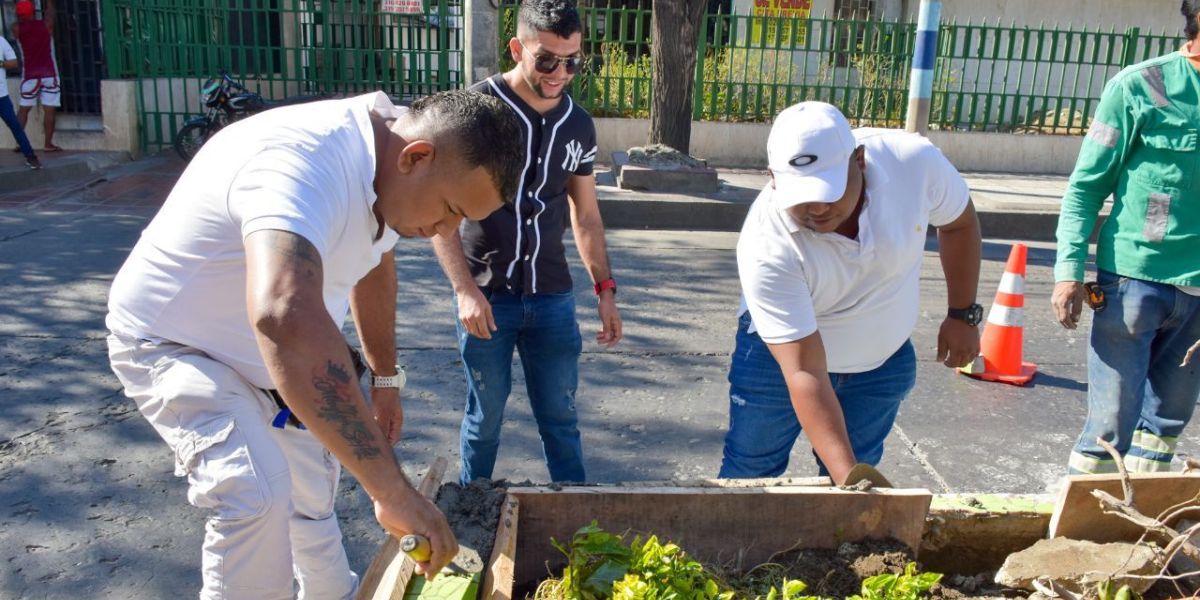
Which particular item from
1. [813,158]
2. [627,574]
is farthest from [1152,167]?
[627,574]

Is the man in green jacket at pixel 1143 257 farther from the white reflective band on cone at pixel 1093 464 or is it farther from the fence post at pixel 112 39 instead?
the fence post at pixel 112 39

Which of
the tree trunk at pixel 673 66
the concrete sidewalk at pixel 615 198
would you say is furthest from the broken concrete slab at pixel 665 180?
the tree trunk at pixel 673 66

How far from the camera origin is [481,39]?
10742mm

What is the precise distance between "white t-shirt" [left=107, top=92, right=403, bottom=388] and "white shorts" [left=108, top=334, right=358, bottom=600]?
2.1 inches

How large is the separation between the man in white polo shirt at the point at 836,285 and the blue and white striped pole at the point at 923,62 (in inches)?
266

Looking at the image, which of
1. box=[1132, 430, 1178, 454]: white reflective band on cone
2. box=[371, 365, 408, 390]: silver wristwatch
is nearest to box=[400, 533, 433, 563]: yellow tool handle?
box=[371, 365, 408, 390]: silver wristwatch

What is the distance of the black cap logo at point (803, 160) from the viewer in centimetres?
249

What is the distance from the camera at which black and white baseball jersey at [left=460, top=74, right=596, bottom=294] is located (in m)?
3.26

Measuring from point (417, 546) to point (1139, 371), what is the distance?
257 centimetres

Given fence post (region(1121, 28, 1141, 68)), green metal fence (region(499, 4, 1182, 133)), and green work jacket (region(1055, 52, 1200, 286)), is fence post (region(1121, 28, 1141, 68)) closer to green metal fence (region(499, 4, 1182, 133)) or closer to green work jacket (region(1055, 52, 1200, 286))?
green metal fence (region(499, 4, 1182, 133))

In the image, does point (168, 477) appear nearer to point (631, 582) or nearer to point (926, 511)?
point (631, 582)

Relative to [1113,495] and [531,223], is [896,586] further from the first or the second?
[531,223]

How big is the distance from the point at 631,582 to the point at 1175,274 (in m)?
2.28

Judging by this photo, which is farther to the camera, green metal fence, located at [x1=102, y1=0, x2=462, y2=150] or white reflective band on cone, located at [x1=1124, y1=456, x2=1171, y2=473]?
green metal fence, located at [x1=102, y1=0, x2=462, y2=150]
